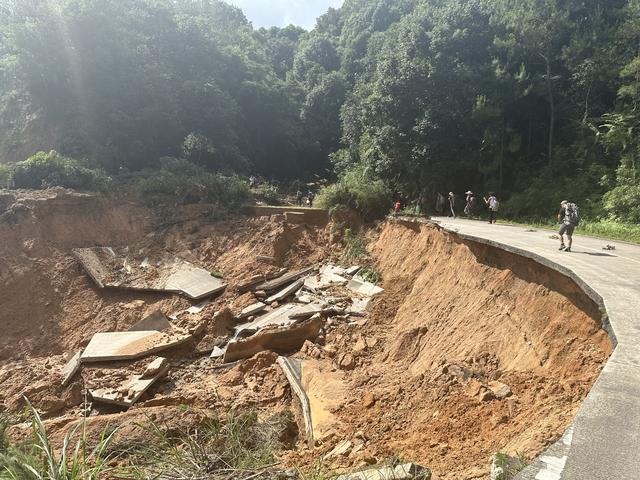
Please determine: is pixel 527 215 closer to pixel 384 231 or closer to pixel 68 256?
pixel 384 231

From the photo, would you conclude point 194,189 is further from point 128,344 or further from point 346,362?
point 346,362

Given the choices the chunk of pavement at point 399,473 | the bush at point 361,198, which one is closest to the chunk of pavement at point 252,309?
the bush at point 361,198

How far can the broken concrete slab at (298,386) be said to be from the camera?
682cm

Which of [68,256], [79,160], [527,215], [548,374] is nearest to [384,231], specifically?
[527,215]

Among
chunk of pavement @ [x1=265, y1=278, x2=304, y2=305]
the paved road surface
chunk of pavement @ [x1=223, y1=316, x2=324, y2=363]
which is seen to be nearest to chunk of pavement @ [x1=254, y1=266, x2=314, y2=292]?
chunk of pavement @ [x1=265, y1=278, x2=304, y2=305]

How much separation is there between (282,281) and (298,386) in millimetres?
6072

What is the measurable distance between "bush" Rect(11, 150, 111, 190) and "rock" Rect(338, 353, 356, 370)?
1467cm

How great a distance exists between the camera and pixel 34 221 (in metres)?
15.8

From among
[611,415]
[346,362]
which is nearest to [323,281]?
[346,362]

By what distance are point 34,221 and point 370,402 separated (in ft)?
50.6

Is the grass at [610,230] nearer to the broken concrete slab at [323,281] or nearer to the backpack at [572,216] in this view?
the backpack at [572,216]

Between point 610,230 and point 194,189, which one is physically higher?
point 610,230

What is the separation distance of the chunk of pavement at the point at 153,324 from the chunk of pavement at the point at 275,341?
279 cm

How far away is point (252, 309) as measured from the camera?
42.3 ft
